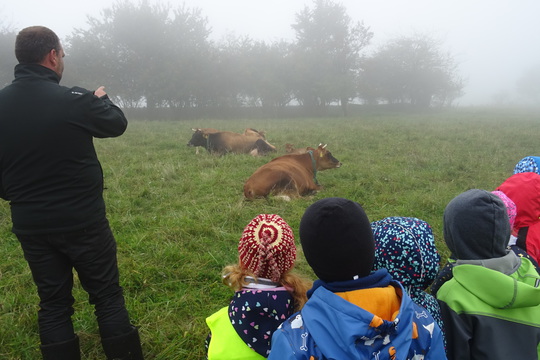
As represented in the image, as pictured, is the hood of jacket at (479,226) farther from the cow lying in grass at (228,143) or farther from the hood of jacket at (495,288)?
the cow lying in grass at (228,143)

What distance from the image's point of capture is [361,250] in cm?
152

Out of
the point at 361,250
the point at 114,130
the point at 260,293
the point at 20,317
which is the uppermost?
the point at 114,130

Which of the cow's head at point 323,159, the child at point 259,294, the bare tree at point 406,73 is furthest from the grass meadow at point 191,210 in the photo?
the bare tree at point 406,73

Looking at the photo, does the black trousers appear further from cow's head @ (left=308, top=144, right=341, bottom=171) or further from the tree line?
the tree line

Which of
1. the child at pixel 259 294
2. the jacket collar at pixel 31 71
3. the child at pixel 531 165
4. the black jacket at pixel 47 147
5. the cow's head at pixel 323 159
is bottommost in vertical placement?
the cow's head at pixel 323 159

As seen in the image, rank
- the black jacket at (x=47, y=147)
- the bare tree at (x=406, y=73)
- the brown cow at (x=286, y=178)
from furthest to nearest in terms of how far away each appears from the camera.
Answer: the bare tree at (x=406, y=73) < the brown cow at (x=286, y=178) < the black jacket at (x=47, y=147)

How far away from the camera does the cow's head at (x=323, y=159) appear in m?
7.62

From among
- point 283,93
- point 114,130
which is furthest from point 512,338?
point 283,93

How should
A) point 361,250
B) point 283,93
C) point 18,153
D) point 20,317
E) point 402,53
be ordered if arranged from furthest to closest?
1. point 402,53
2. point 283,93
3. point 20,317
4. point 18,153
5. point 361,250

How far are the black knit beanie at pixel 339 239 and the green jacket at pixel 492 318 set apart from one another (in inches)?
21.0

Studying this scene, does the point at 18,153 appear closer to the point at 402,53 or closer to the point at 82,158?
the point at 82,158

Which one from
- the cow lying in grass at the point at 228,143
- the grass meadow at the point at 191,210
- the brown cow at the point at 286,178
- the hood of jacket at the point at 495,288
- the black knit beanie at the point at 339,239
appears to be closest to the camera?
the black knit beanie at the point at 339,239

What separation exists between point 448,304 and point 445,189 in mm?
5094

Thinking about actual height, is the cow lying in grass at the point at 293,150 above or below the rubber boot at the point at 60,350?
above
